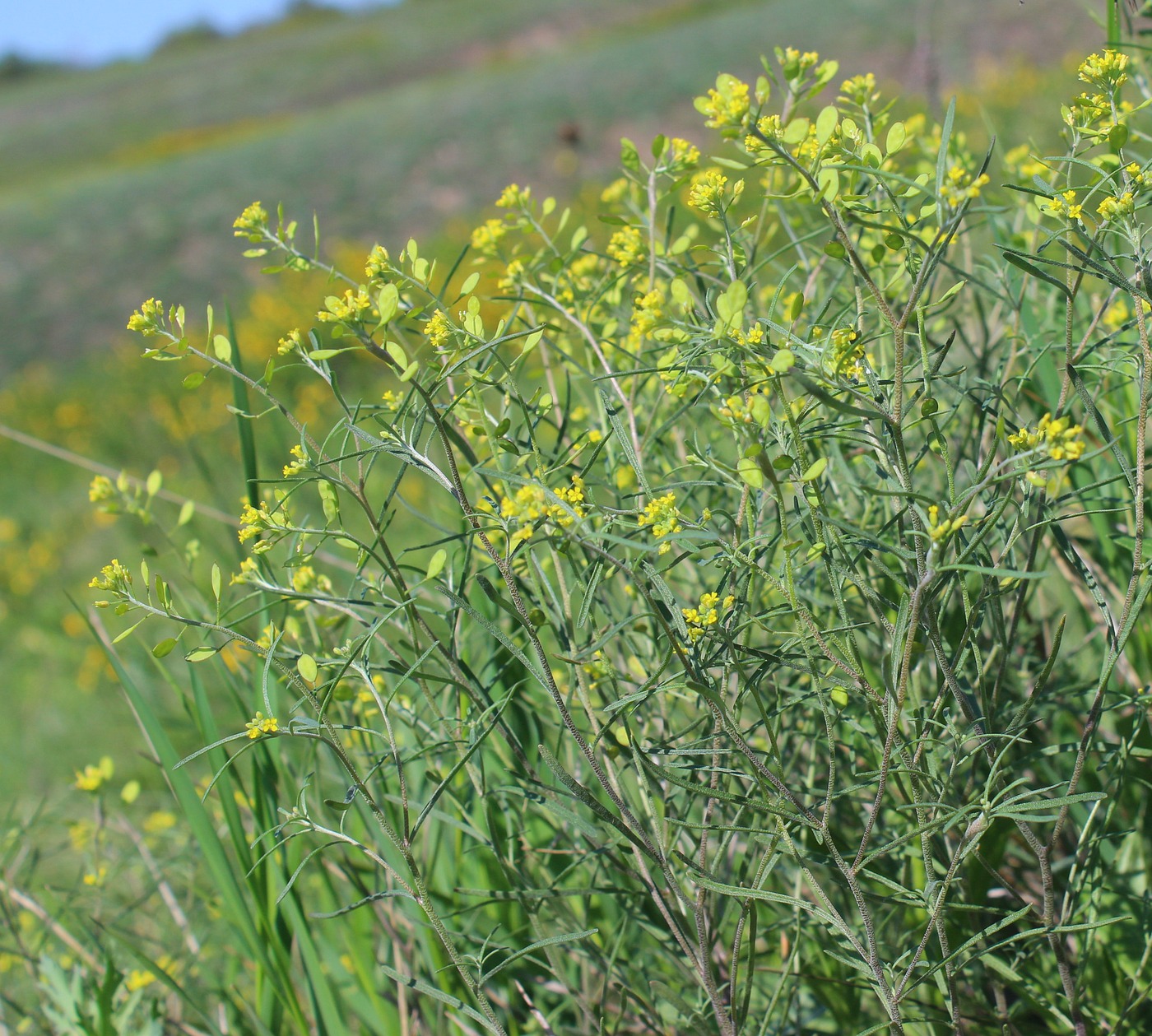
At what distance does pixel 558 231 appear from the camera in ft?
2.83

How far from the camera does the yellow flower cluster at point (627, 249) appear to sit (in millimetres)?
814

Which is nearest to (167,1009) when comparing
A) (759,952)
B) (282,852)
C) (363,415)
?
(282,852)

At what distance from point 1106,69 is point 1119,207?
10 centimetres

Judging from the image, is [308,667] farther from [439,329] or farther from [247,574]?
[439,329]

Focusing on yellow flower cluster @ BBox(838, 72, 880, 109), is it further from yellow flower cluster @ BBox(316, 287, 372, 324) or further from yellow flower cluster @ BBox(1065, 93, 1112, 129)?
yellow flower cluster @ BBox(316, 287, 372, 324)

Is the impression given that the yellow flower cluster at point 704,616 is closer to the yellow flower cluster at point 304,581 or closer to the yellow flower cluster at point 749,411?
the yellow flower cluster at point 749,411

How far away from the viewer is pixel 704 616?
57cm

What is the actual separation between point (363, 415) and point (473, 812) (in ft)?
1.57

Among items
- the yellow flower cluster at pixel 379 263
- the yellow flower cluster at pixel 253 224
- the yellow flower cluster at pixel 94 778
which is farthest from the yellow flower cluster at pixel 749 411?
the yellow flower cluster at pixel 94 778

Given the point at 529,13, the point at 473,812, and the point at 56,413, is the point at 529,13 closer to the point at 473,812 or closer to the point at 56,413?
the point at 56,413

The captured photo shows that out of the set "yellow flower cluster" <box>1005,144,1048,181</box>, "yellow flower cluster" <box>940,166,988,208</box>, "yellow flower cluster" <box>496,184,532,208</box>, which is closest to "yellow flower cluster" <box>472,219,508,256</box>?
"yellow flower cluster" <box>496,184,532,208</box>

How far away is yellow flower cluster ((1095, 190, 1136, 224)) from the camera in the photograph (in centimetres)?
59

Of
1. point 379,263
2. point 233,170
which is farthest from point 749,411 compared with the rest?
point 233,170

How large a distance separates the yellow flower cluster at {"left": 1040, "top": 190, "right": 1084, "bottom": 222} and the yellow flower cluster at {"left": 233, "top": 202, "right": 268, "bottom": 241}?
1.77 feet
